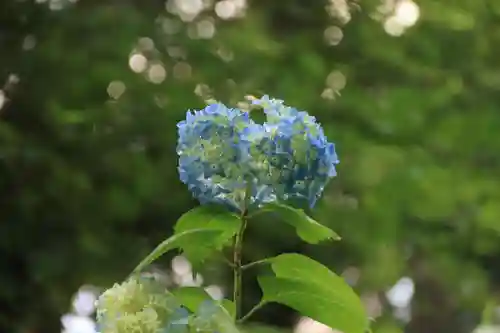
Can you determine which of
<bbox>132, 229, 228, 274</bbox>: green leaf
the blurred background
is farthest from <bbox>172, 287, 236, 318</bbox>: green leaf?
the blurred background

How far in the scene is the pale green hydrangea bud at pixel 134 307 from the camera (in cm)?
45

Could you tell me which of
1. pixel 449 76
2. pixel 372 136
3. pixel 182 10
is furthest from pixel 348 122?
pixel 182 10

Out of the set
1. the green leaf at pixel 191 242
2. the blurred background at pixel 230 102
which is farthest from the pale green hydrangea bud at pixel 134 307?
the blurred background at pixel 230 102

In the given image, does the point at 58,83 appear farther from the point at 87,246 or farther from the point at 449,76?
the point at 449,76

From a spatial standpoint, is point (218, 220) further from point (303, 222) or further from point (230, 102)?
point (230, 102)

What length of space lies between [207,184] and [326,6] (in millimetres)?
1070

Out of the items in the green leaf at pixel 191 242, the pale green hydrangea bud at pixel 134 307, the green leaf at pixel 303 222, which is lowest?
the pale green hydrangea bud at pixel 134 307

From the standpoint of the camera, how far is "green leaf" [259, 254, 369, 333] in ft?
1.65

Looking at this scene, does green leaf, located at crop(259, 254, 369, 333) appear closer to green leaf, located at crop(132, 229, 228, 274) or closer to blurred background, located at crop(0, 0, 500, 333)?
green leaf, located at crop(132, 229, 228, 274)

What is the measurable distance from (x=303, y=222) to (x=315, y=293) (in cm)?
5

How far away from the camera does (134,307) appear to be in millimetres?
459

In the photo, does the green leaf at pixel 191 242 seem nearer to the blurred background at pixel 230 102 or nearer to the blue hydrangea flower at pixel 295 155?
the blue hydrangea flower at pixel 295 155

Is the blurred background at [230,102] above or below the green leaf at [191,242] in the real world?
below

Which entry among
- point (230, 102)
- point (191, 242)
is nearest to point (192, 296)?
point (191, 242)
